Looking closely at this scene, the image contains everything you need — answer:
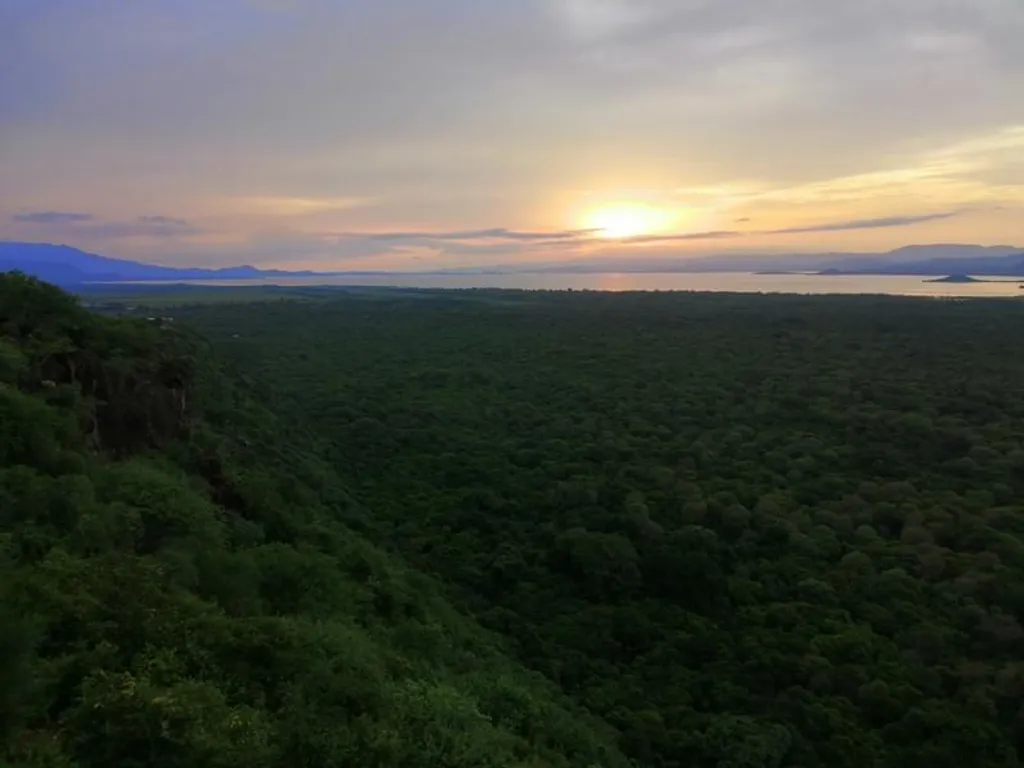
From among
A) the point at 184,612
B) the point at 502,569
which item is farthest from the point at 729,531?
the point at 184,612

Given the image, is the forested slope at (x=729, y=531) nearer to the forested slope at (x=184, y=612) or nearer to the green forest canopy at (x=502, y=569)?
the green forest canopy at (x=502, y=569)

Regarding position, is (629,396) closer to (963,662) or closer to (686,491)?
(686,491)

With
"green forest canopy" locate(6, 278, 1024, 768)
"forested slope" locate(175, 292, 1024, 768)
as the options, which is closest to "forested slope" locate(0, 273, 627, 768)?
"green forest canopy" locate(6, 278, 1024, 768)

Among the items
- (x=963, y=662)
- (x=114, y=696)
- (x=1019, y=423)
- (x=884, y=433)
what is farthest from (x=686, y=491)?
(x=114, y=696)

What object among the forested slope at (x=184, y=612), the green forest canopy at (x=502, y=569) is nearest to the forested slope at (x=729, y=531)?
the green forest canopy at (x=502, y=569)

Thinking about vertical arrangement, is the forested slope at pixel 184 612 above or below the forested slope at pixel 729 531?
above
